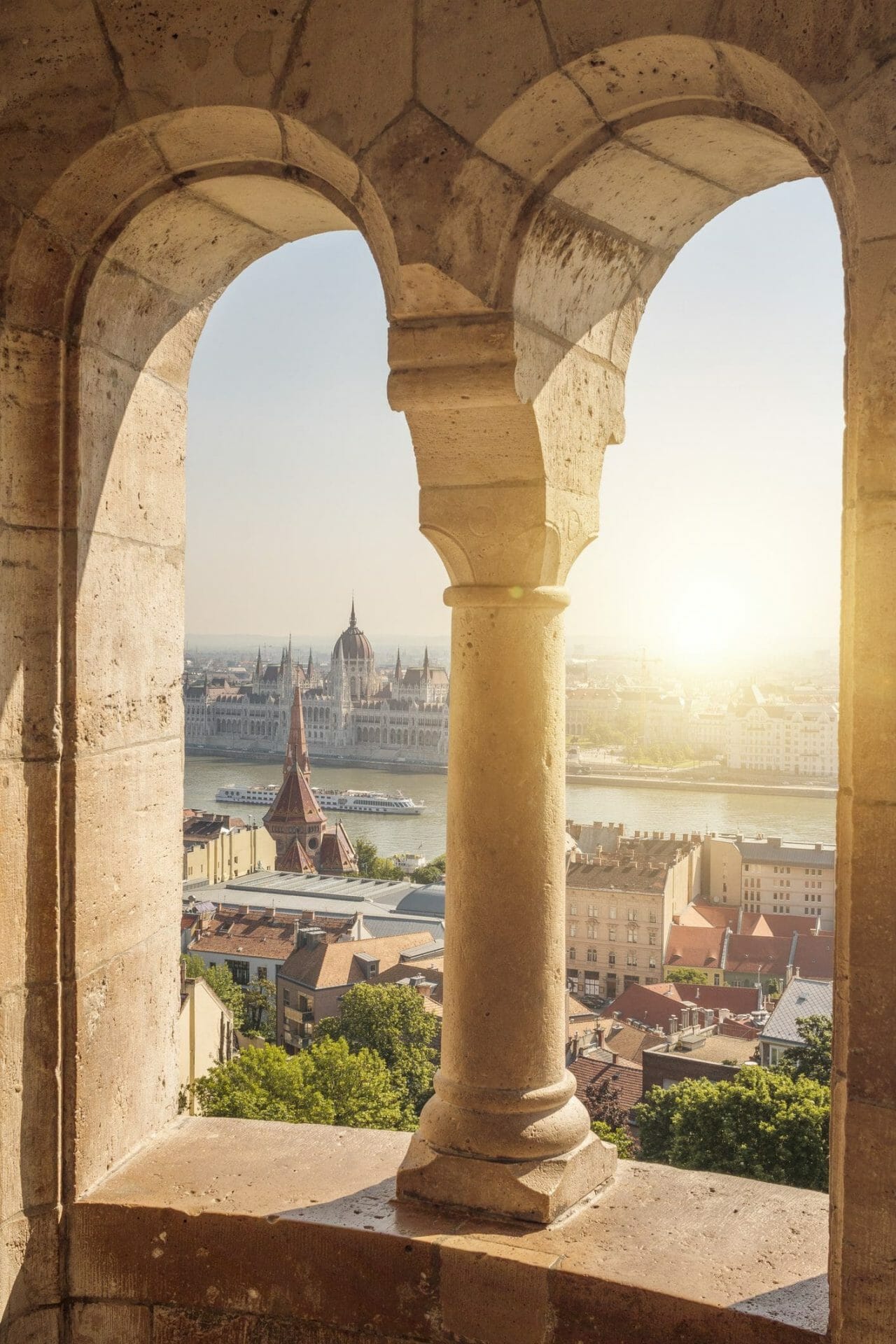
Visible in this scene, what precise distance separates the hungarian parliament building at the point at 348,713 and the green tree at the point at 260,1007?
14.2 m

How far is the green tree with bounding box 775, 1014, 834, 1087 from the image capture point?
6.12m

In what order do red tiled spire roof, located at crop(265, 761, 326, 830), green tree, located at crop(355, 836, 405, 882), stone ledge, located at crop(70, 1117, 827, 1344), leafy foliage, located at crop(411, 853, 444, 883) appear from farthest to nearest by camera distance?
green tree, located at crop(355, 836, 405, 882) < red tiled spire roof, located at crop(265, 761, 326, 830) < leafy foliage, located at crop(411, 853, 444, 883) < stone ledge, located at crop(70, 1117, 827, 1344)

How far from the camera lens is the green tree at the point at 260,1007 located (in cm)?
1528

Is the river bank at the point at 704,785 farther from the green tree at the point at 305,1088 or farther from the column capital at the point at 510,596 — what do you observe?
the column capital at the point at 510,596

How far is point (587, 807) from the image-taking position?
1867cm

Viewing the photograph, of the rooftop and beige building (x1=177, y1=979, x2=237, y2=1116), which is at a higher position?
beige building (x1=177, y1=979, x2=237, y2=1116)

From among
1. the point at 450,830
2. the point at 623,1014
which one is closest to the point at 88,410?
the point at 450,830

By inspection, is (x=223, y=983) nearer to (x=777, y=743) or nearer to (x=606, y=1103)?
(x=606, y=1103)

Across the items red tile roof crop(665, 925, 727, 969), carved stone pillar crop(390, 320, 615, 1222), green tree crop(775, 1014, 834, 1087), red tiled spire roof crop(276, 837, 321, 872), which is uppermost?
carved stone pillar crop(390, 320, 615, 1222)

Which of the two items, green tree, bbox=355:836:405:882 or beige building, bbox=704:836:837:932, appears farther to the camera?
green tree, bbox=355:836:405:882

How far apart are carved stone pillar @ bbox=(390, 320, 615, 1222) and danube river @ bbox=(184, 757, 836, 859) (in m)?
4.92

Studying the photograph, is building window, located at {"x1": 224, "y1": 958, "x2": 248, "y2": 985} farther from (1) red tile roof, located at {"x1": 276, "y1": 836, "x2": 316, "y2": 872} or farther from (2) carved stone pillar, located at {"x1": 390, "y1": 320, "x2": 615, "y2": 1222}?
(2) carved stone pillar, located at {"x1": 390, "y1": 320, "x2": 615, "y2": 1222}

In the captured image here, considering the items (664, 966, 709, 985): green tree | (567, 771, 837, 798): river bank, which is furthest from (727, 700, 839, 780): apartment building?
(664, 966, 709, 985): green tree

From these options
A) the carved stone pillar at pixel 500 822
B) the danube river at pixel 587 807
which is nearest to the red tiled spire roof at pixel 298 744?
the danube river at pixel 587 807
